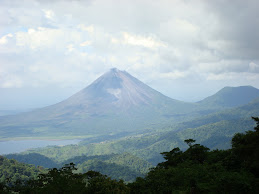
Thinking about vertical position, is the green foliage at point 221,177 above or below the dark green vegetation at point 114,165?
above

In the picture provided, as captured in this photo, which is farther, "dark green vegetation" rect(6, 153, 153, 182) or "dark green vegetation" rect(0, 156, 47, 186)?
"dark green vegetation" rect(6, 153, 153, 182)

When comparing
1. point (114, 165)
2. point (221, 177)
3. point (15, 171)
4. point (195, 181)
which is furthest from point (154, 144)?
point (221, 177)

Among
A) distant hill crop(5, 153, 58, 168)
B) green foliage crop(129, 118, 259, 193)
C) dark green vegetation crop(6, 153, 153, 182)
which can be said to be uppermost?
green foliage crop(129, 118, 259, 193)

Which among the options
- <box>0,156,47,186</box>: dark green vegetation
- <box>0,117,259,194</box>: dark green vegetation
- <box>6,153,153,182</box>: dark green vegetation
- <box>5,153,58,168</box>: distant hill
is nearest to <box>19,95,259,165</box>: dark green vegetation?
<box>5,153,58,168</box>: distant hill

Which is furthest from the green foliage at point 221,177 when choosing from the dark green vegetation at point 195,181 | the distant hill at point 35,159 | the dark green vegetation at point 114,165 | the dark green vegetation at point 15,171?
the distant hill at point 35,159

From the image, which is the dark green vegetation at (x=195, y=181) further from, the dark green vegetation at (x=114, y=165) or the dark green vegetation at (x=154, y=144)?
the dark green vegetation at (x=154, y=144)

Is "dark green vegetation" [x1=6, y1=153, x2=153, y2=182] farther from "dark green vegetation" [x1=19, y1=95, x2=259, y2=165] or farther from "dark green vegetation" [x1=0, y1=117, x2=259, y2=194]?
"dark green vegetation" [x1=0, y1=117, x2=259, y2=194]

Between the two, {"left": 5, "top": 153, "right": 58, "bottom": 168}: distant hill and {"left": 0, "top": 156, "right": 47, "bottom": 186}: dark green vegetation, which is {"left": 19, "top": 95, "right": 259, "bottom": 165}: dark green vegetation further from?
{"left": 0, "top": 156, "right": 47, "bottom": 186}: dark green vegetation

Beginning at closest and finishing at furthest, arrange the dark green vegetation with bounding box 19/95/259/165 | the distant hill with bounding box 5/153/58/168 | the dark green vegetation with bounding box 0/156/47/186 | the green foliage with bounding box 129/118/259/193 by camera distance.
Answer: the green foliage with bounding box 129/118/259/193 → the dark green vegetation with bounding box 0/156/47/186 → the distant hill with bounding box 5/153/58/168 → the dark green vegetation with bounding box 19/95/259/165

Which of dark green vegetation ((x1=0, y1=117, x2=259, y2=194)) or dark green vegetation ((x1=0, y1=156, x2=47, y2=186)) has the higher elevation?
dark green vegetation ((x1=0, y1=117, x2=259, y2=194))

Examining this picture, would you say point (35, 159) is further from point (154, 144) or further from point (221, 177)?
point (221, 177)

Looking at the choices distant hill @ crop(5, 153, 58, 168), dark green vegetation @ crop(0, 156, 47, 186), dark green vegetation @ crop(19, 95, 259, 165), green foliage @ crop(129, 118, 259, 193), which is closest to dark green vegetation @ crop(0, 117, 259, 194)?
green foliage @ crop(129, 118, 259, 193)

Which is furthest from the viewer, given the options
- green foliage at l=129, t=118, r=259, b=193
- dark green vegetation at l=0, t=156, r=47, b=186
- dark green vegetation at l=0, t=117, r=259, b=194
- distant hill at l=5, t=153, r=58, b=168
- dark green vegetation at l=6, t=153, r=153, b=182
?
distant hill at l=5, t=153, r=58, b=168
